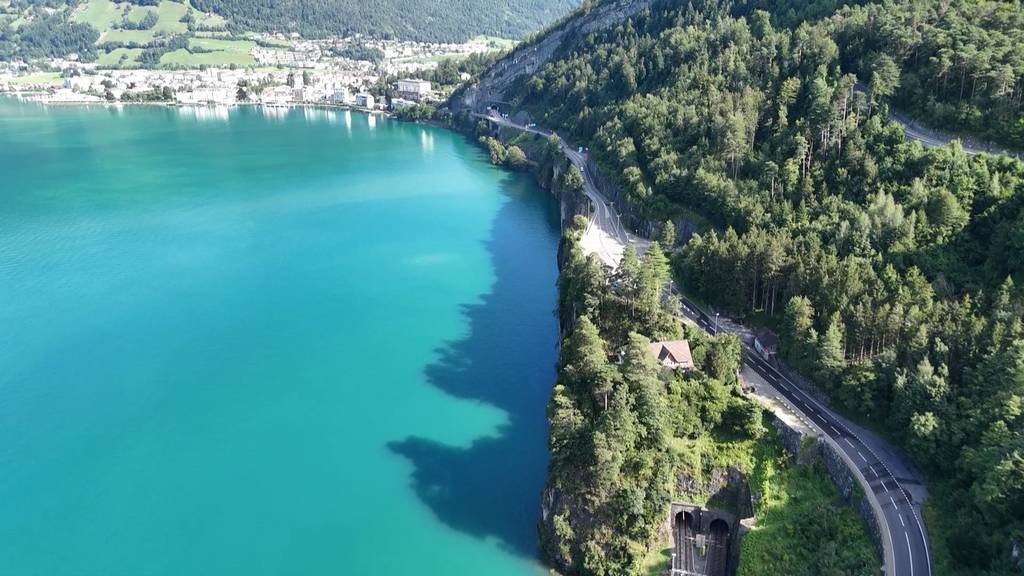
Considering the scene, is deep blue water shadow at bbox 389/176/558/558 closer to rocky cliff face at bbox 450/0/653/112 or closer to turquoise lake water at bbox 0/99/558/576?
turquoise lake water at bbox 0/99/558/576

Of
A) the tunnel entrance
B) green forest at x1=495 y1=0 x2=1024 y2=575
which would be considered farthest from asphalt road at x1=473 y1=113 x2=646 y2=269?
the tunnel entrance

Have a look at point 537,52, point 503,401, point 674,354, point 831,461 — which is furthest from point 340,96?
point 831,461

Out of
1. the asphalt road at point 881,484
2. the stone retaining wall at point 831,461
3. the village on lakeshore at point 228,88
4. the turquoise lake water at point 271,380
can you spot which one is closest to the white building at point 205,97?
the village on lakeshore at point 228,88

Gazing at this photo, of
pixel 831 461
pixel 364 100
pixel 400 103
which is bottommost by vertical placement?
pixel 831 461

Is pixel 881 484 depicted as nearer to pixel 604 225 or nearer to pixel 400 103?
pixel 604 225

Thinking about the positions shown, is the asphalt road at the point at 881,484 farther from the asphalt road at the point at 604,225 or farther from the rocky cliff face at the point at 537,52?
the rocky cliff face at the point at 537,52

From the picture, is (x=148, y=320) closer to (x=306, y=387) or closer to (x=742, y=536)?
(x=306, y=387)

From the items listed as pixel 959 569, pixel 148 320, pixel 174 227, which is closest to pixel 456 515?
pixel 959 569
